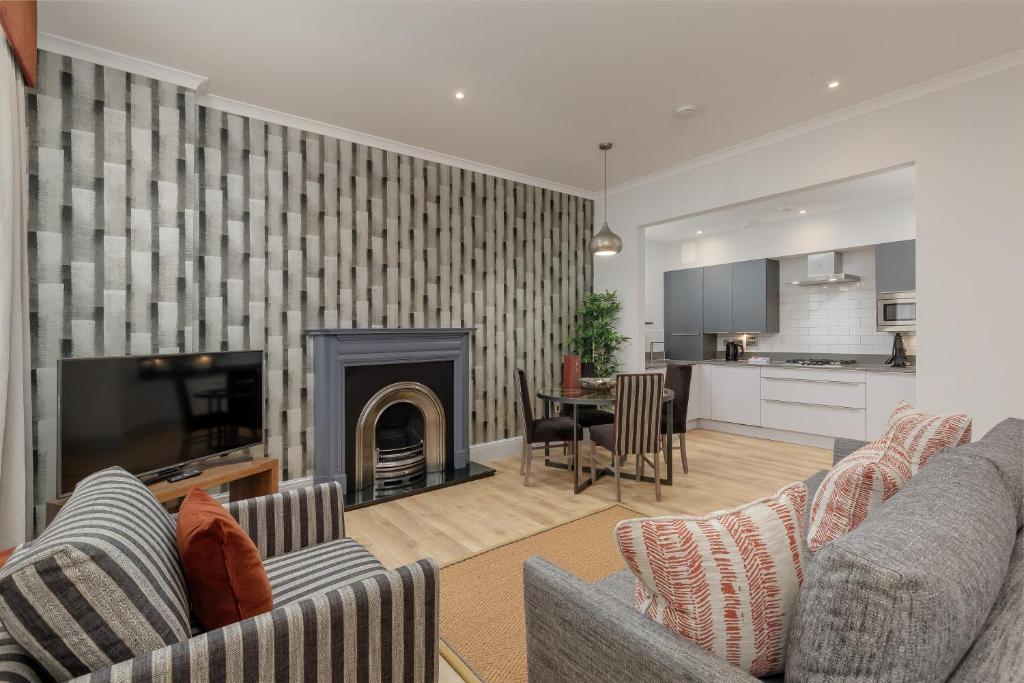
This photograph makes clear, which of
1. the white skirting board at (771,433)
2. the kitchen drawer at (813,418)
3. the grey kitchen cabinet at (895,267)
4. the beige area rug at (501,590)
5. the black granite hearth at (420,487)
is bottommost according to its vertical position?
the beige area rug at (501,590)

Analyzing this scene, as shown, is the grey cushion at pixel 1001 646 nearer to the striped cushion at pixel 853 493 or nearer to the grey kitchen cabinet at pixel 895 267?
the striped cushion at pixel 853 493

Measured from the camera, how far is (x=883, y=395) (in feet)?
15.0

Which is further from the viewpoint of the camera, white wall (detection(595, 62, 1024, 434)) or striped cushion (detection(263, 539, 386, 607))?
white wall (detection(595, 62, 1024, 434))

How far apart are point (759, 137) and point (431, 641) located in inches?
168

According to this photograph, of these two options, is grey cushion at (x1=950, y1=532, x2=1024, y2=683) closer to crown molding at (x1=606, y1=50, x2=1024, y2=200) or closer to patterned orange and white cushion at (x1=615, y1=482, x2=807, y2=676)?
patterned orange and white cushion at (x1=615, y1=482, x2=807, y2=676)

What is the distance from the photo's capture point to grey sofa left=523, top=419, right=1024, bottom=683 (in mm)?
690

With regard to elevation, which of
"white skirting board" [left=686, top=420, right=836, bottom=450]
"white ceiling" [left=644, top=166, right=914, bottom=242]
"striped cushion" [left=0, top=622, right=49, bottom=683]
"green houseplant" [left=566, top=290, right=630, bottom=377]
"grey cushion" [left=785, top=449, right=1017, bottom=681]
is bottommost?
"white skirting board" [left=686, top=420, right=836, bottom=450]

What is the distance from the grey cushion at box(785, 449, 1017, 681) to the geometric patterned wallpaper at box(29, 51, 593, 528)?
3.45 meters

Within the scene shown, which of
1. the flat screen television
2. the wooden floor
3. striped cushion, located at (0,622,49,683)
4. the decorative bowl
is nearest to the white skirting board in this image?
the wooden floor

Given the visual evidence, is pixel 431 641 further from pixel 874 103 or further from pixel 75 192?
pixel 874 103

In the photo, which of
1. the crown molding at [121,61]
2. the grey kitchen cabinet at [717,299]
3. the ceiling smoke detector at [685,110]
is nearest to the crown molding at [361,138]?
the crown molding at [121,61]

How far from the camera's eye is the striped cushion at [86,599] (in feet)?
2.63

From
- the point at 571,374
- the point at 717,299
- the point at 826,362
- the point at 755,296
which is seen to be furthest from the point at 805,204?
the point at 571,374

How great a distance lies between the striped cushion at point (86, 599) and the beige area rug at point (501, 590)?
1.16 metres
